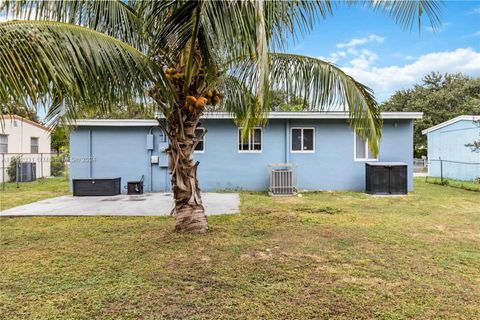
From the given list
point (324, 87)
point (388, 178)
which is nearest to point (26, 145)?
point (324, 87)

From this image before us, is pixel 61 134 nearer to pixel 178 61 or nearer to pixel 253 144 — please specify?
pixel 178 61

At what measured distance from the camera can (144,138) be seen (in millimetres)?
10859

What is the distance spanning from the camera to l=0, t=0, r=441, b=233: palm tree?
2.53 meters

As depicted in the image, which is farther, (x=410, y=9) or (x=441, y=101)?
(x=441, y=101)

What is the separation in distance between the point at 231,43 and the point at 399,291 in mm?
3030

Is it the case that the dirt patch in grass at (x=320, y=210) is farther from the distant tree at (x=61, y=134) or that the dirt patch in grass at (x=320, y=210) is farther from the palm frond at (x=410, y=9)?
the distant tree at (x=61, y=134)

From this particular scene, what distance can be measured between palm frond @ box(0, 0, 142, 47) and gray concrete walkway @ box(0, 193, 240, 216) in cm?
409

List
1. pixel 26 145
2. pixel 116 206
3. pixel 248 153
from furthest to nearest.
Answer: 1. pixel 26 145
2. pixel 248 153
3. pixel 116 206

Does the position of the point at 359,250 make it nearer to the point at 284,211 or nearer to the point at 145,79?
the point at 284,211

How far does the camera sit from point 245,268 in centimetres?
360

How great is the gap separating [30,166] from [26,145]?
174cm

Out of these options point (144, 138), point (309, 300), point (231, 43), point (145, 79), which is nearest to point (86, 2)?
point (145, 79)

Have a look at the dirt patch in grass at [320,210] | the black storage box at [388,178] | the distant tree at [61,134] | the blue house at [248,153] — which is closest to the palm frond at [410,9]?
the dirt patch in grass at [320,210]

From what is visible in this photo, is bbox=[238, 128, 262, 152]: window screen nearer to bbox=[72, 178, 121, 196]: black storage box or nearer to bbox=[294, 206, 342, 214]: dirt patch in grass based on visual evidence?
bbox=[294, 206, 342, 214]: dirt patch in grass
